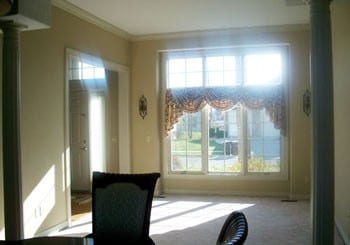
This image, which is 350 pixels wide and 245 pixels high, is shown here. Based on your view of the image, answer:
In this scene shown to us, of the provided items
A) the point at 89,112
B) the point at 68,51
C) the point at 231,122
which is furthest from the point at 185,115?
the point at 68,51

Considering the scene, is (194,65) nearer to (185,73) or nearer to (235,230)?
(185,73)

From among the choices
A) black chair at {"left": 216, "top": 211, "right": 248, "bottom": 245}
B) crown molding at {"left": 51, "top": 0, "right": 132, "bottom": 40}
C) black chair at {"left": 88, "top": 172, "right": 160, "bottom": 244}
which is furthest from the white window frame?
black chair at {"left": 216, "top": 211, "right": 248, "bottom": 245}

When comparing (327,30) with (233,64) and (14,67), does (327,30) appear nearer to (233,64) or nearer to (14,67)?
(14,67)

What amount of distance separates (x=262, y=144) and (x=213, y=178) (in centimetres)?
111

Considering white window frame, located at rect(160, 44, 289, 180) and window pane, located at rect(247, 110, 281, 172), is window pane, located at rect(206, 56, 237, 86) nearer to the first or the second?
white window frame, located at rect(160, 44, 289, 180)

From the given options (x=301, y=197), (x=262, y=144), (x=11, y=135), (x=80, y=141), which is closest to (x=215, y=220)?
(x=301, y=197)

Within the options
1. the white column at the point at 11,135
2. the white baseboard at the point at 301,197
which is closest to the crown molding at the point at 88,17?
the white column at the point at 11,135

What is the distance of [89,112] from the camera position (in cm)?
805

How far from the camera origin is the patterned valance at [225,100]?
275 inches

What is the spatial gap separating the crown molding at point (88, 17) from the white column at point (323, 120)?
3.45 metres

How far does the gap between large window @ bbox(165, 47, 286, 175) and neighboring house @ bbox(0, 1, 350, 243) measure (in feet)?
0.68

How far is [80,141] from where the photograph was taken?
8078 mm

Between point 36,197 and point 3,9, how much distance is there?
10.6 feet

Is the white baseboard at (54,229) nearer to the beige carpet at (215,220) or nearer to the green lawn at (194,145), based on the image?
the beige carpet at (215,220)
